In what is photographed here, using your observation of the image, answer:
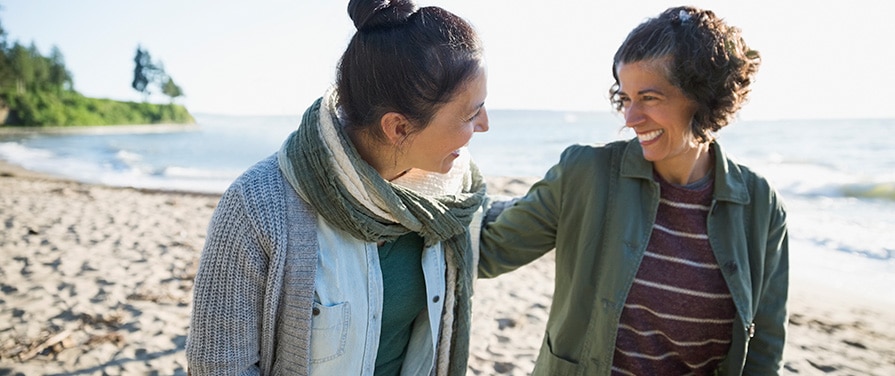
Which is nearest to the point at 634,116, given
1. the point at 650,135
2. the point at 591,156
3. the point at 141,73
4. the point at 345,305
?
the point at 650,135

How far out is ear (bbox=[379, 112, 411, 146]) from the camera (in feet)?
4.62

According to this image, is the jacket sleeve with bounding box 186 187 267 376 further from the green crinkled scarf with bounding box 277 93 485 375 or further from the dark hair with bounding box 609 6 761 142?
the dark hair with bounding box 609 6 761 142

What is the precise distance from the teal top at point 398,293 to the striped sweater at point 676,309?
2.35ft

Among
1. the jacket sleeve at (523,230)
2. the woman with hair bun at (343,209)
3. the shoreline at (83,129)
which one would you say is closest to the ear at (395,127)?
the woman with hair bun at (343,209)

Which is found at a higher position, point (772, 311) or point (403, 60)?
point (403, 60)

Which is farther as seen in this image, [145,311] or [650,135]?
[145,311]

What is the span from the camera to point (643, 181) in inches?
74.9

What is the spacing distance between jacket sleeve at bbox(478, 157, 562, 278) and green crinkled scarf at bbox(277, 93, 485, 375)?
0.41 metres

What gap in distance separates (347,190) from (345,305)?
0.30m

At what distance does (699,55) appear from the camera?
1.74m

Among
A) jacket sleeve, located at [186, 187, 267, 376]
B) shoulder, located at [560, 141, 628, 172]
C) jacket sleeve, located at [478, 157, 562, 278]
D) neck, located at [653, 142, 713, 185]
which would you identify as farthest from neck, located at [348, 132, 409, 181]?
neck, located at [653, 142, 713, 185]

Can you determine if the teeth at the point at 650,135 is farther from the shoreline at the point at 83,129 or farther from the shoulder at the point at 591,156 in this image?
the shoreline at the point at 83,129

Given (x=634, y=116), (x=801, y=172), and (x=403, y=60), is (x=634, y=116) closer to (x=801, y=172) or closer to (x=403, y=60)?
(x=403, y=60)

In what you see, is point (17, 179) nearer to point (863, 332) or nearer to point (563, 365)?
point (563, 365)
